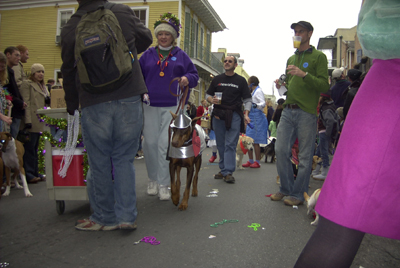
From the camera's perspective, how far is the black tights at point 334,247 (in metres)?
1.36

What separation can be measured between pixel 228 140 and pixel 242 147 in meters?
2.20

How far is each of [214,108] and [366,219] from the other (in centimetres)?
561

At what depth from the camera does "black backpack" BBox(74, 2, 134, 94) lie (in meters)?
2.99

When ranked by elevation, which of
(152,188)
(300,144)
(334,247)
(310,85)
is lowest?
(152,188)

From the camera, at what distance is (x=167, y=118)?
5.05m

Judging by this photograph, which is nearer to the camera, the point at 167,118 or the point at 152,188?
the point at 167,118

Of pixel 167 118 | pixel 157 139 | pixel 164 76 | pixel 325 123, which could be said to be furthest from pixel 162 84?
pixel 325 123

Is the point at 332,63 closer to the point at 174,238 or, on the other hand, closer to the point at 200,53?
the point at 200,53

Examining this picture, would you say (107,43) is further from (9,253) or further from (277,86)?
(277,86)

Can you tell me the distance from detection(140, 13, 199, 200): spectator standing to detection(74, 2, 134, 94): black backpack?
6.23ft

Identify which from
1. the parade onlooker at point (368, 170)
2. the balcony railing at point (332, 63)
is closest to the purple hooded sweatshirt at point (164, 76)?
the parade onlooker at point (368, 170)

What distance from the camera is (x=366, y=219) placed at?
1.33m

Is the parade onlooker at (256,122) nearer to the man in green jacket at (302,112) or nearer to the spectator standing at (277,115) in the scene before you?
the spectator standing at (277,115)

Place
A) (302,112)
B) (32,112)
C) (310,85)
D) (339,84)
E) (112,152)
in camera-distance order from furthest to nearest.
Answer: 1. (339,84)
2. (32,112)
3. (302,112)
4. (310,85)
5. (112,152)
